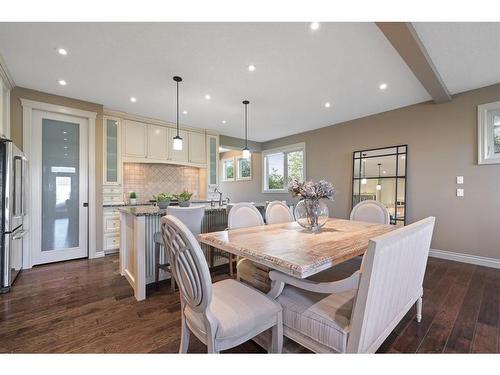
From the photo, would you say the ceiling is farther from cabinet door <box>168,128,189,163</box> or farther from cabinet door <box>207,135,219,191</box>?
cabinet door <box>207,135,219,191</box>

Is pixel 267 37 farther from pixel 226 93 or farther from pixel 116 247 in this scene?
pixel 116 247

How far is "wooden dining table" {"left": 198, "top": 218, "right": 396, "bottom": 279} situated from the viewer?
1082 millimetres

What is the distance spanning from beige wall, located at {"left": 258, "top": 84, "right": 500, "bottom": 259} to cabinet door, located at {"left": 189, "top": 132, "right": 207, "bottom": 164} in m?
3.40

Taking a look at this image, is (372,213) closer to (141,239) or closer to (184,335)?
(184,335)

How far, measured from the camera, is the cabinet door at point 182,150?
15.4 ft

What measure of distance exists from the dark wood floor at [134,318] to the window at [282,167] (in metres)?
3.42

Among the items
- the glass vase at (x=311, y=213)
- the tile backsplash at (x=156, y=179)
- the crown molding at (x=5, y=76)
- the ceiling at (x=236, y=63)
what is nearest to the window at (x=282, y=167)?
the ceiling at (x=236, y=63)

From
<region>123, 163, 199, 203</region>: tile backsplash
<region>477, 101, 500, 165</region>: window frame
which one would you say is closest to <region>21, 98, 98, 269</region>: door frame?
<region>123, 163, 199, 203</region>: tile backsplash

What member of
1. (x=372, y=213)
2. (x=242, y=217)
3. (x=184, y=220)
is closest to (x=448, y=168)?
(x=372, y=213)

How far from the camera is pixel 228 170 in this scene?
765 cm

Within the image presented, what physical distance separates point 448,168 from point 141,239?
14.2ft

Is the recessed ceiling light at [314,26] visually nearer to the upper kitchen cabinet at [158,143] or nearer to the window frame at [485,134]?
the window frame at [485,134]

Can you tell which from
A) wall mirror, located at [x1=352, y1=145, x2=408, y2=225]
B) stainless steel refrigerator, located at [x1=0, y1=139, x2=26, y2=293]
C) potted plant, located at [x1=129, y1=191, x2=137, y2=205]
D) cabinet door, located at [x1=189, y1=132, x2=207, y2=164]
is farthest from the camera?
cabinet door, located at [x1=189, y1=132, x2=207, y2=164]
